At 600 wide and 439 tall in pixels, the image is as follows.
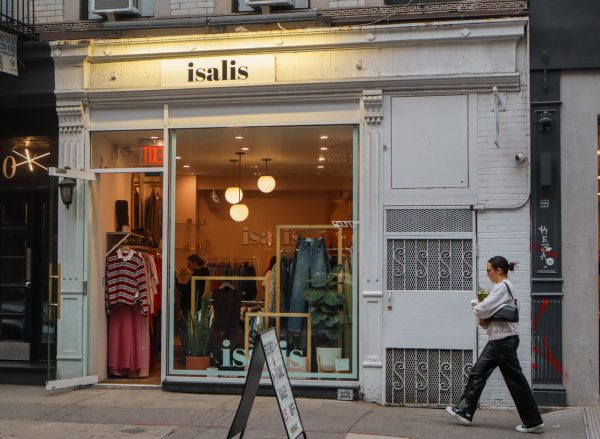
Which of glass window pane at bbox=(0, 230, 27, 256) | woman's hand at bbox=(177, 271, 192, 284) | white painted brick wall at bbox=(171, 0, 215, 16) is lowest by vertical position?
woman's hand at bbox=(177, 271, 192, 284)

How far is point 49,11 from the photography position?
1169 centimetres

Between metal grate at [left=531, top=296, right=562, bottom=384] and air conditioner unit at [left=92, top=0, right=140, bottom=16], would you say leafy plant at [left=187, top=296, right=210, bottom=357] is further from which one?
metal grate at [left=531, top=296, right=562, bottom=384]

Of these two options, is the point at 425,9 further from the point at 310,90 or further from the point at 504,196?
the point at 504,196

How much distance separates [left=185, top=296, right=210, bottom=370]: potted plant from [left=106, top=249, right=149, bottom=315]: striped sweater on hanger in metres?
0.91

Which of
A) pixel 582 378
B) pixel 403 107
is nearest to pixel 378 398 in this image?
pixel 582 378

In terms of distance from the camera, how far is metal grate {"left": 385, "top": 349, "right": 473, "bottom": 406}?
10.3 metres

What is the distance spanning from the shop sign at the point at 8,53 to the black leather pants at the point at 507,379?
694cm

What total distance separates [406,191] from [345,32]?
2.09 m

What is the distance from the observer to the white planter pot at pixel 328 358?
10.7 metres

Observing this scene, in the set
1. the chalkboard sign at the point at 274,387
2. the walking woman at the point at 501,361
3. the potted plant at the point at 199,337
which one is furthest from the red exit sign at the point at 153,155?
the walking woman at the point at 501,361

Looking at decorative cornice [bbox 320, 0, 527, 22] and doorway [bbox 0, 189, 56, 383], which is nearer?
decorative cornice [bbox 320, 0, 527, 22]

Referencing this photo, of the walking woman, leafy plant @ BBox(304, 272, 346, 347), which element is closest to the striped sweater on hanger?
leafy plant @ BBox(304, 272, 346, 347)

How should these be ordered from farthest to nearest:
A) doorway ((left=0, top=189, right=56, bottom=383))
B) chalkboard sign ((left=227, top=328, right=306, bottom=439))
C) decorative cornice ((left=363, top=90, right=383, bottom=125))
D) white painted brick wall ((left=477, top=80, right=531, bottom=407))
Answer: doorway ((left=0, top=189, right=56, bottom=383)), decorative cornice ((left=363, top=90, right=383, bottom=125)), white painted brick wall ((left=477, top=80, right=531, bottom=407)), chalkboard sign ((left=227, top=328, right=306, bottom=439))

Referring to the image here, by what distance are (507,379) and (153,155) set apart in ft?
17.7
